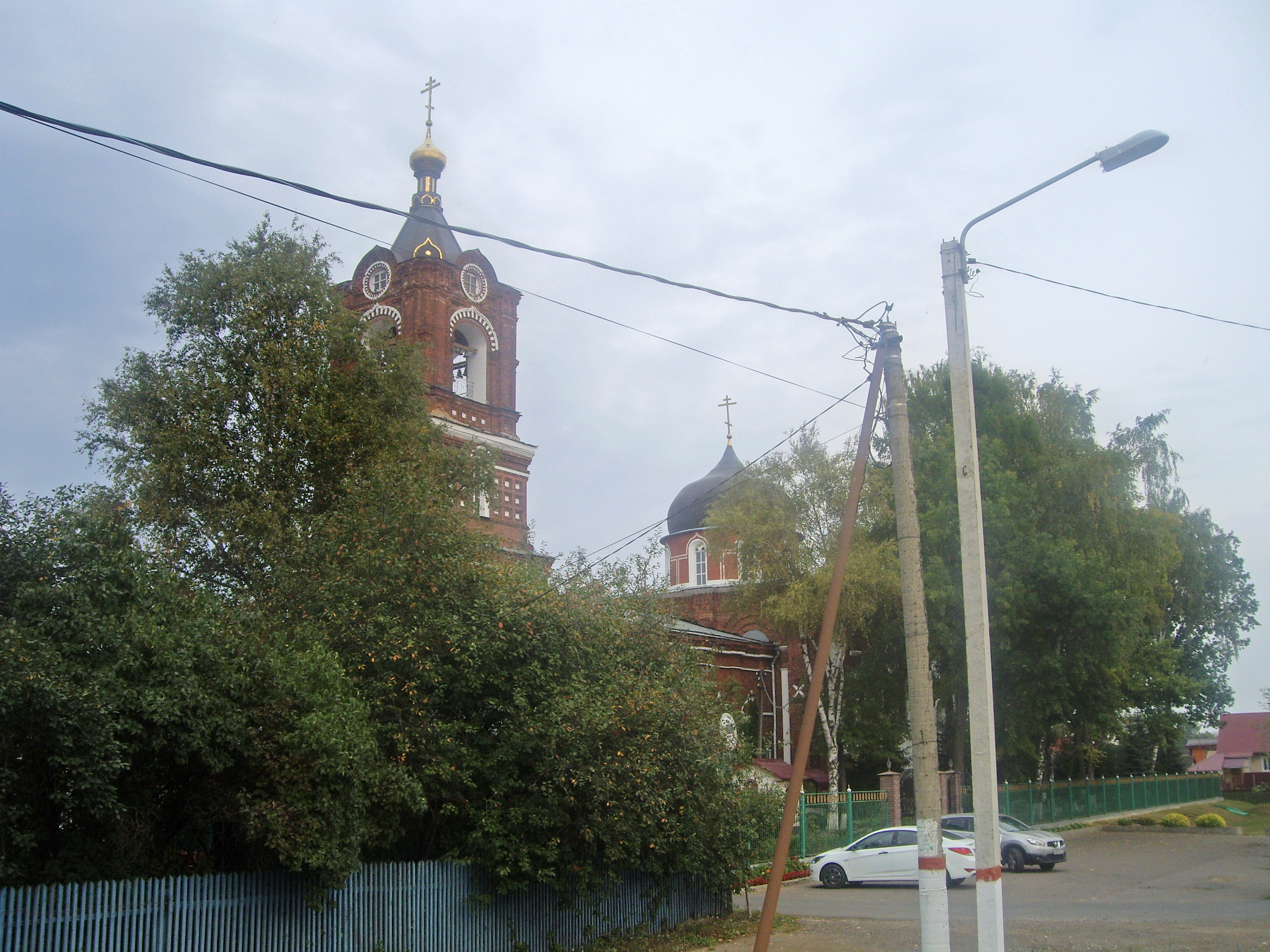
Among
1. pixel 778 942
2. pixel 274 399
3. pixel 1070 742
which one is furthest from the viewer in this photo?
pixel 1070 742

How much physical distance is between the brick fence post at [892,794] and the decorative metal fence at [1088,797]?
7.64 feet

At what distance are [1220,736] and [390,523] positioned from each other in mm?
88560

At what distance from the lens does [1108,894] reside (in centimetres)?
1955

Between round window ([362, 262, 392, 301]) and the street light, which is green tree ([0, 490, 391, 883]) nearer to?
the street light

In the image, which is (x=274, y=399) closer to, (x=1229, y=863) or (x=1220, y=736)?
(x=1229, y=863)

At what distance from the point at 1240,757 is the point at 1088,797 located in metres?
49.7

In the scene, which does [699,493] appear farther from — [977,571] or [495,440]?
[977,571]

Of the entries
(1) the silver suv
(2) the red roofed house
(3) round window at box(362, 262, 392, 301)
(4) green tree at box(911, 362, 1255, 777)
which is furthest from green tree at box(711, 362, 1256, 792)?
(2) the red roofed house

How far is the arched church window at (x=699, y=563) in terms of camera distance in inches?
1954

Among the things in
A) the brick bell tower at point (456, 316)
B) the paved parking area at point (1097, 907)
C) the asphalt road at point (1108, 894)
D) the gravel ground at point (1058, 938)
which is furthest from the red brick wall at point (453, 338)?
the gravel ground at point (1058, 938)

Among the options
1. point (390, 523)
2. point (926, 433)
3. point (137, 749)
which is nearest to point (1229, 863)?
point (926, 433)

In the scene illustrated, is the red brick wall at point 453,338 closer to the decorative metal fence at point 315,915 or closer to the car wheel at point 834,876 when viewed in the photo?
the car wheel at point 834,876

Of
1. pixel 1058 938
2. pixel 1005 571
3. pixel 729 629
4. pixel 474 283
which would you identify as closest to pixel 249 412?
pixel 1058 938

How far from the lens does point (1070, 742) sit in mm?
44469
